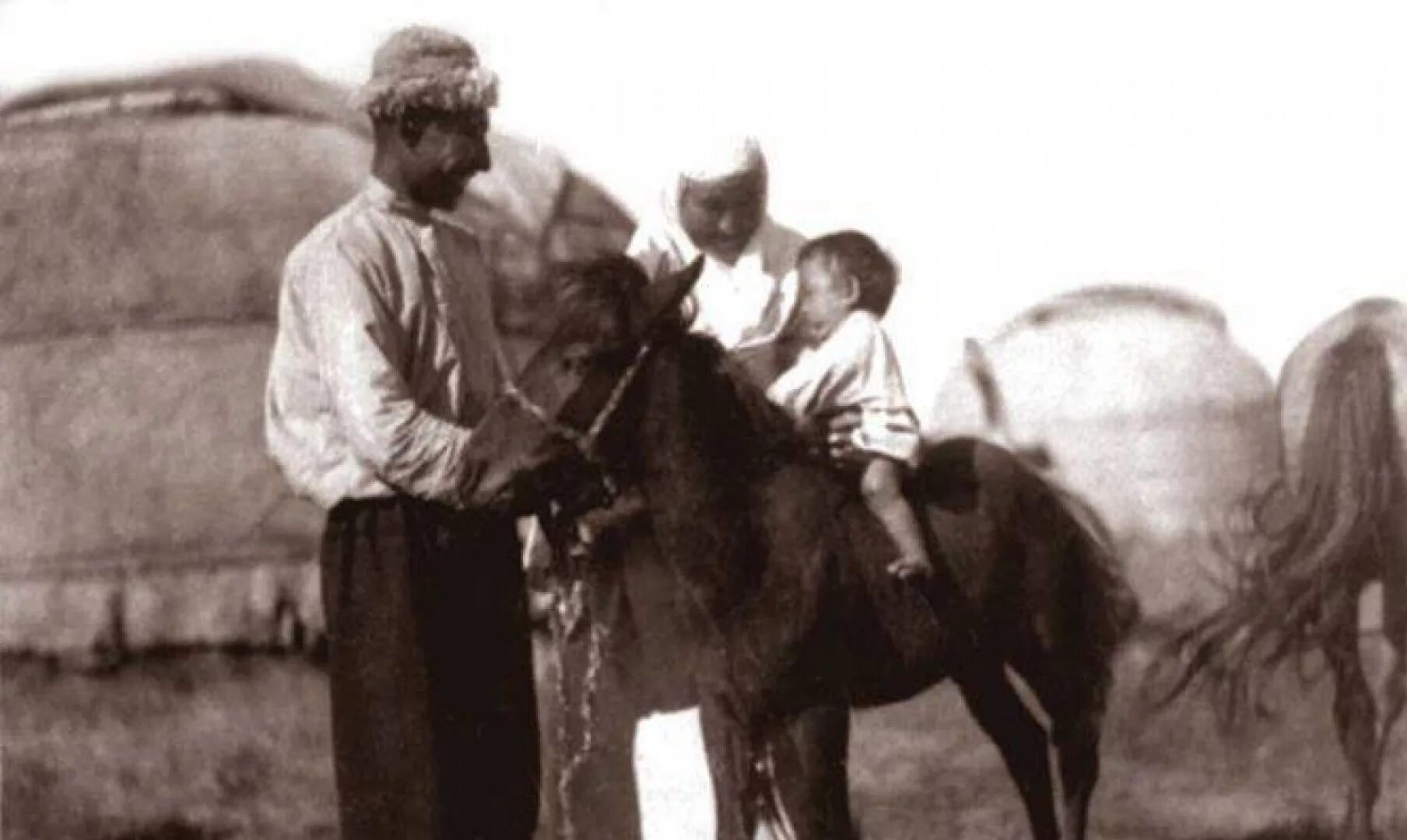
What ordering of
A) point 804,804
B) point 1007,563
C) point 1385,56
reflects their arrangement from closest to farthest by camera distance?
point 804,804
point 1007,563
point 1385,56

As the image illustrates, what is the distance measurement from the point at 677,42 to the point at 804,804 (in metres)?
1.03

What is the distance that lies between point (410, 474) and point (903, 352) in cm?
90

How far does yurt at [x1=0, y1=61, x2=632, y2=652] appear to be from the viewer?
3.60m

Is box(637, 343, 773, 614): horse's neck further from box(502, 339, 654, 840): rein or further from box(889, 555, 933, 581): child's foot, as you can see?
box(889, 555, 933, 581): child's foot

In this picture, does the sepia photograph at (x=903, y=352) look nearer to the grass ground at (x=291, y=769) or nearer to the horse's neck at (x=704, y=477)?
the grass ground at (x=291, y=769)

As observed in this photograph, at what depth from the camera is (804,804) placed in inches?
126

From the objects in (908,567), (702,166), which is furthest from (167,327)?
(908,567)

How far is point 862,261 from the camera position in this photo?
3.36 metres

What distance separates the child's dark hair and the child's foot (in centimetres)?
30

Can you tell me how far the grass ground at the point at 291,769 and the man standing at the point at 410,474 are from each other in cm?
70

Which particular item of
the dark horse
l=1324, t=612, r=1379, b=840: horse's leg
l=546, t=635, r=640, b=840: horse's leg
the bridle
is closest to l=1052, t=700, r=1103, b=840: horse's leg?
the dark horse

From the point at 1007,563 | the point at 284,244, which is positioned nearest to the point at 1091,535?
the point at 1007,563

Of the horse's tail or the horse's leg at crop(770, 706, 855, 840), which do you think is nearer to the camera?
Answer: the horse's leg at crop(770, 706, 855, 840)

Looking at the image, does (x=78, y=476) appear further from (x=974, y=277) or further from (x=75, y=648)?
(x=974, y=277)
